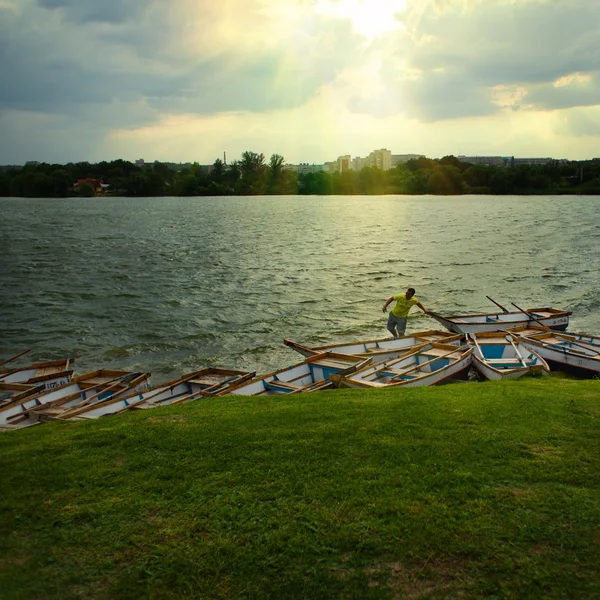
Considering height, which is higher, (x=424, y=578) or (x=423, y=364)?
(x=424, y=578)

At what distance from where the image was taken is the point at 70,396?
49.1 feet

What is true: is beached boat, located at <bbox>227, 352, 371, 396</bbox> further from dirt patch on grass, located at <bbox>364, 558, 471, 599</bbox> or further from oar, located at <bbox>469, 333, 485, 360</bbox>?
dirt patch on grass, located at <bbox>364, 558, 471, 599</bbox>

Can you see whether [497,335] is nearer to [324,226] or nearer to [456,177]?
[324,226]

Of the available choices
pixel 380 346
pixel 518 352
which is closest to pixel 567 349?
pixel 518 352

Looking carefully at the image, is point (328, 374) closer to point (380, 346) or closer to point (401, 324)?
point (380, 346)

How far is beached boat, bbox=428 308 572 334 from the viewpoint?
822 inches

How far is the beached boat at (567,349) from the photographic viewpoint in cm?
1632

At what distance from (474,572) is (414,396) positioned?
5414mm

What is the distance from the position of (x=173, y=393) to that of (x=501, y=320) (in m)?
13.7

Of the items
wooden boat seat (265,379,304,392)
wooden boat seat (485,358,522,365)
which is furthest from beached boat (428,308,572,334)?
wooden boat seat (265,379,304,392)

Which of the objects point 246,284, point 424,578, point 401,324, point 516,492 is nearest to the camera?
point 424,578

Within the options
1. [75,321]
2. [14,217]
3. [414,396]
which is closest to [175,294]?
[75,321]

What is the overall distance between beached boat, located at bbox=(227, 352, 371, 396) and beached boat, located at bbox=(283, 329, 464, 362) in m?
0.78

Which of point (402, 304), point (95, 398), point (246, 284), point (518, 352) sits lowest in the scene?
point (246, 284)
